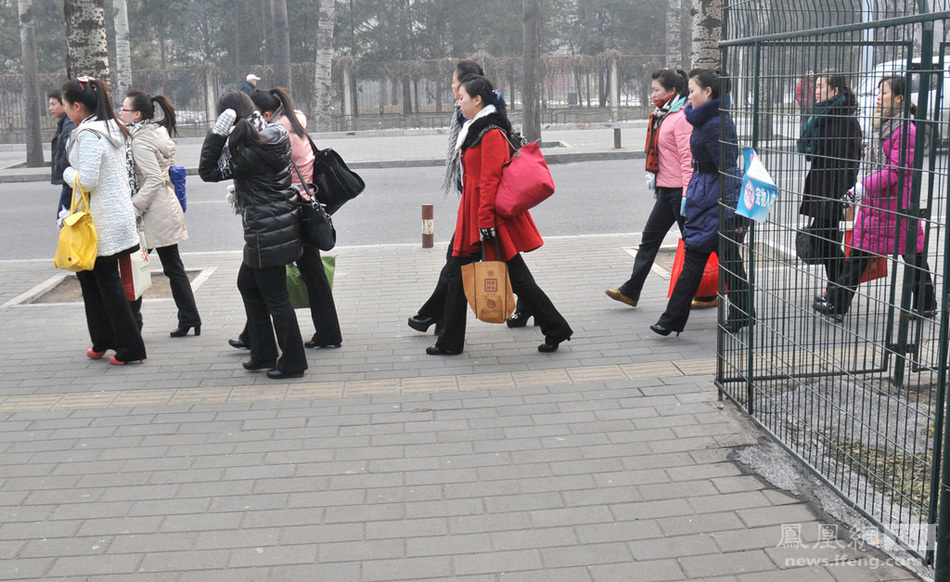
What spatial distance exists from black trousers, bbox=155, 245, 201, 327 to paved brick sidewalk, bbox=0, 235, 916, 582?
0.18 metres

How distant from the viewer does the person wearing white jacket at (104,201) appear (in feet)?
18.5

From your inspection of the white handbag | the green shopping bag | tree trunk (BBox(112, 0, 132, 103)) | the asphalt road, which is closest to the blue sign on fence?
the green shopping bag

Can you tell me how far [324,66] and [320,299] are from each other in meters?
25.9

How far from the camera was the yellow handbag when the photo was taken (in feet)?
18.3

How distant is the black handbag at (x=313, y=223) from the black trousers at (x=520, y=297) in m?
0.84

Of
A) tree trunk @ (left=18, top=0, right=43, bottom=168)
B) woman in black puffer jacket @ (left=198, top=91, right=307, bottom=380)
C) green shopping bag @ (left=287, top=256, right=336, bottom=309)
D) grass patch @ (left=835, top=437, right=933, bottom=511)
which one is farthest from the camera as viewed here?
tree trunk @ (left=18, top=0, right=43, bottom=168)

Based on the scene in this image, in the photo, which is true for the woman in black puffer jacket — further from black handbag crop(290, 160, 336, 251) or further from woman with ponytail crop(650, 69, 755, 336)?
woman with ponytail crop(650, 69, 755, 336)

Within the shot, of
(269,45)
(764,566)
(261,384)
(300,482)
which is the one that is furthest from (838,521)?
(269,45)

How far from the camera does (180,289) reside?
662cm

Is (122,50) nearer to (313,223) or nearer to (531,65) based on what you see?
(531,65)

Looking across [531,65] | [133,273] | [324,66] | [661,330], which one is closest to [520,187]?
[661,330]

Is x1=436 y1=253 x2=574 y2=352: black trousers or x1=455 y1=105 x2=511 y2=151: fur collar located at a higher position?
x1=455 y1=105 x2=511 y2=151: fur collar

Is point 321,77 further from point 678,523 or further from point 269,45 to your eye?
point 678,523

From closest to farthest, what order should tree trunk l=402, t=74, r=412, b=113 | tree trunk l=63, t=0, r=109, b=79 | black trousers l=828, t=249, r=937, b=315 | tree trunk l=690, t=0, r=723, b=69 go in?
black trousers l=828, t=249, r=937, b=315 < tree trunk l=63, t=0, r=109, b=79 < tree trunk l=690, t=0, r=723, b=69 < tree trunk l=402, t=74, r=412, b=113
